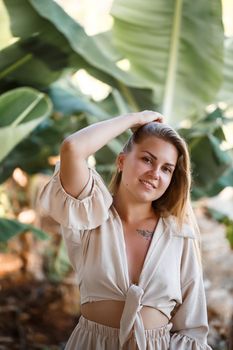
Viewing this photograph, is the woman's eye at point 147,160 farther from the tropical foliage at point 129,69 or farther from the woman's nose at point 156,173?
the tropical foliage at point 129,69

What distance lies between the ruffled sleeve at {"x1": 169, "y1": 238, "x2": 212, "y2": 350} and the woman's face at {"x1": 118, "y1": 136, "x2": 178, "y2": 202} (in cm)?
14

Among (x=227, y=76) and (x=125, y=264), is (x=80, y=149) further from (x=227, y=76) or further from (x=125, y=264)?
(x=227, y=76)

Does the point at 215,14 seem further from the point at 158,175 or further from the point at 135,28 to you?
the point at 158,175

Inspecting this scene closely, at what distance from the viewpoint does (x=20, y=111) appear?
1842 mm

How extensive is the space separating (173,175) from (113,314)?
1.01 ft

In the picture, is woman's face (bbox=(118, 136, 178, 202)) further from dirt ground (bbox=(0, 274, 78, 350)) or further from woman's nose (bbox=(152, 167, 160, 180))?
dirt ground (bbox=(0, 274, 78, 350))

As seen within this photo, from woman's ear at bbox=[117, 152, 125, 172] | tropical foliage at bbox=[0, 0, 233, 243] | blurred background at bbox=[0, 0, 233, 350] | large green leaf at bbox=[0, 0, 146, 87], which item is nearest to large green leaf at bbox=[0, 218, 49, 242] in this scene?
blurred background at bbox=[0, 0, 233, 350]

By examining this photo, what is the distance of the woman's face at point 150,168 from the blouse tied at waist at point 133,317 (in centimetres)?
18

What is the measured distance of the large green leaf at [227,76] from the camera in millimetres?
2406

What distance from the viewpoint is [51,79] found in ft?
7.52

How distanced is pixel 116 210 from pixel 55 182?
16 cm

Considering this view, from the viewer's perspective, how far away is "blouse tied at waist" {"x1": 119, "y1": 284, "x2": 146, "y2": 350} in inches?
43.0

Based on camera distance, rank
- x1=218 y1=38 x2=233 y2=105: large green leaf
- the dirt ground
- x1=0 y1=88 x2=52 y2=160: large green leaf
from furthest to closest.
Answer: the dirt ground, x1=218 y1=38 x2=233 y2=105: large green leaf, x1=0 y1=88 x2=52 y2=160: large green leaf

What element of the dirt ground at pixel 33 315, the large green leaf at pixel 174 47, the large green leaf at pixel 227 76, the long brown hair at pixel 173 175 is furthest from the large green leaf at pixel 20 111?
the dirt ground at pixel 33 315
